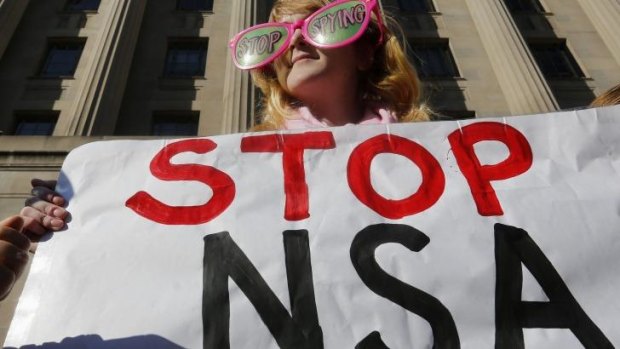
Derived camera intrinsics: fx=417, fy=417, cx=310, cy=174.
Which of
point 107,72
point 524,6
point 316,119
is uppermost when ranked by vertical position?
point 316,119

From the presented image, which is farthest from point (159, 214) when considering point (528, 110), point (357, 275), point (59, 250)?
point (528, 110)

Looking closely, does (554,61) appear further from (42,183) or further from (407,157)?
(42,183)

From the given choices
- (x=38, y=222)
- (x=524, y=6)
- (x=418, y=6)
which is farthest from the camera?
(x=524, y=6)

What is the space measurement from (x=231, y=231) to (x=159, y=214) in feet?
1.04

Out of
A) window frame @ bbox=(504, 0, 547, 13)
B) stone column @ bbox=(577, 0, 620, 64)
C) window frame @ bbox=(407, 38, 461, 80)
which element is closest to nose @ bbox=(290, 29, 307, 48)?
window frame @ bbox=(407, 38, 461, 80)

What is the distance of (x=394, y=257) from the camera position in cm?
149

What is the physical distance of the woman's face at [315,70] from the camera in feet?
7.37

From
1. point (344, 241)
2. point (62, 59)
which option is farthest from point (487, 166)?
point (62, 59)

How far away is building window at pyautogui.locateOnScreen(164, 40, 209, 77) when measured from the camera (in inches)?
571

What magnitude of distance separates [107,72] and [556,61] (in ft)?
52.0

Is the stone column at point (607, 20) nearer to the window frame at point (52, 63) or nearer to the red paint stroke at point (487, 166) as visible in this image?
the red paint stroke at point (487, 166)

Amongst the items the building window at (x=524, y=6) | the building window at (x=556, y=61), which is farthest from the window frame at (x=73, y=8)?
the building window at (x=556, y=61)

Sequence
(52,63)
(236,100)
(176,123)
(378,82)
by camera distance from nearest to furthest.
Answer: (378,82) → (236,100) → (176,123) → (52,63)

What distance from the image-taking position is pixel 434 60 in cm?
1535
